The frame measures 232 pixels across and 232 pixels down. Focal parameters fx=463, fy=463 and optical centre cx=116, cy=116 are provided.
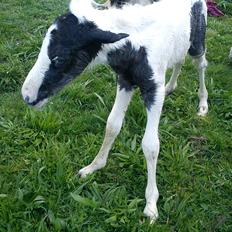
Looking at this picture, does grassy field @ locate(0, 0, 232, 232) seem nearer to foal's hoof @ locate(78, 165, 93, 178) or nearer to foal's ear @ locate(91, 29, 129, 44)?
foal's hoof @ locate(78, 165, 93, 178)

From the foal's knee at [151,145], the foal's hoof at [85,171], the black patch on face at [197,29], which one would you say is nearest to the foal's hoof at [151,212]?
the foal's knee at [151,145]

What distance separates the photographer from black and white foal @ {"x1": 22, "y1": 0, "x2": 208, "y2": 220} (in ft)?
9.90

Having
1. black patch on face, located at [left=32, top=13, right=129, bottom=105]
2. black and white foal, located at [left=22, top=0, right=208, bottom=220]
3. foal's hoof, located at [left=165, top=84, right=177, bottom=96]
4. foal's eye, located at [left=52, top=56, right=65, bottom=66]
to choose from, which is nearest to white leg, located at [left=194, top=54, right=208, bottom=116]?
foal's hoof, located at [left=165, top=84, right=177, bottom=96]

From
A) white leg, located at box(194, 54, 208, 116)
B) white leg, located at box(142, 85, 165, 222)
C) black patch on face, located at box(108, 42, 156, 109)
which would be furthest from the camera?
white leg, located at box(194, 54, 208, 116)

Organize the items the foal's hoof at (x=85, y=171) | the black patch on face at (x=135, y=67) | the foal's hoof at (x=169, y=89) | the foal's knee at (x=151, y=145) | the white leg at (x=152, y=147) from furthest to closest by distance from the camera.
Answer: the foal's hoof at (x=169, y=89) → the foal's hoof at (x=85, y=171) → the foal's knee at (x=151, y=145) → the white leg at (x=152, y=147) → the black patch on face at (x=135, y=67)

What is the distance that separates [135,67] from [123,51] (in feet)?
0.55

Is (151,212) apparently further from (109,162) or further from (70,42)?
(70,42)

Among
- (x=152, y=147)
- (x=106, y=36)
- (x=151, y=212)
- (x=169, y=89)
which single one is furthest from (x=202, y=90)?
(x=106, y=36)

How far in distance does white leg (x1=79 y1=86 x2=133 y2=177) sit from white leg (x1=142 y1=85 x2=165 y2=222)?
0.39 meters

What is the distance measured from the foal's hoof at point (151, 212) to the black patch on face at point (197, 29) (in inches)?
59.6

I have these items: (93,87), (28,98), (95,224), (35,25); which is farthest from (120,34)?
(35,25)

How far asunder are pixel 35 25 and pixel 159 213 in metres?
3.87

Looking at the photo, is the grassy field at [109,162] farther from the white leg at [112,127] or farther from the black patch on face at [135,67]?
the black patch on face at [135,67]

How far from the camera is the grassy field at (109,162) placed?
3.60 meters
